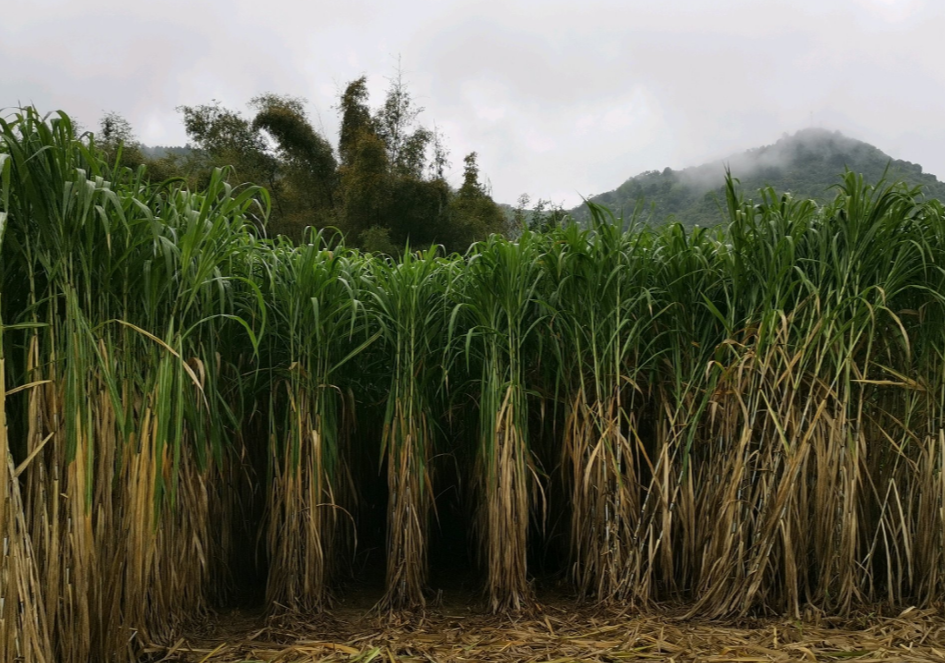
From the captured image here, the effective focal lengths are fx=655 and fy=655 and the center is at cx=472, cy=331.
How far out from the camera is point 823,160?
39.1ft

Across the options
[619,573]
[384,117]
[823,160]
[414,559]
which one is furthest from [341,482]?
[384,117]

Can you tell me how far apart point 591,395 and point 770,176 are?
27.2ft

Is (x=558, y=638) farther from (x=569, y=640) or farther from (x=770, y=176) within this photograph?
(x=770, y=176)

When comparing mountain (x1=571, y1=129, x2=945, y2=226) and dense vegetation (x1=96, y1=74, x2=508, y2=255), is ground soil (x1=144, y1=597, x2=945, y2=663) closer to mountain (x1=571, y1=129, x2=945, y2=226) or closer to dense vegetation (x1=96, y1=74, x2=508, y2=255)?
mountain (x1=571, y1=129, x2=945, y2=226)

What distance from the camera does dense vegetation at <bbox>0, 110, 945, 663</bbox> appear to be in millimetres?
2357

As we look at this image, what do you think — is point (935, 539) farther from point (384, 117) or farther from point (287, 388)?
point (384, 117)

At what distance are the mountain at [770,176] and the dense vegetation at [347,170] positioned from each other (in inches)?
183

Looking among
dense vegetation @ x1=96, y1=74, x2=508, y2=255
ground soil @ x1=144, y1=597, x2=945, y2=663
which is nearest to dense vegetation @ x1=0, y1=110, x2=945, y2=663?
ground soil @ x1=144, y1=597, x2=945, y2=663

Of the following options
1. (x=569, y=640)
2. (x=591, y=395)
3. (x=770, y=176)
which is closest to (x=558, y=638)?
(x=569, y=640)

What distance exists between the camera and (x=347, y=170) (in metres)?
13.9

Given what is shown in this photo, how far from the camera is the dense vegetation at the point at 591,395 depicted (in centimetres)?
236

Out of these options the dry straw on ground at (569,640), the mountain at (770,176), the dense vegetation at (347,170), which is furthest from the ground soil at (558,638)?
the dense vegetation at (347,170)

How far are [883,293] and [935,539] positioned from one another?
959mm

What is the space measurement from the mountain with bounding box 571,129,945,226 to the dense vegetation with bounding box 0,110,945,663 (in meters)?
0.20
